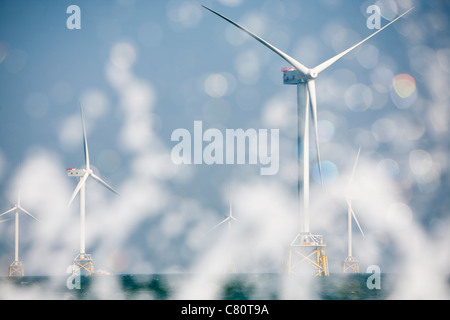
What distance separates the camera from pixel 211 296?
533 feet

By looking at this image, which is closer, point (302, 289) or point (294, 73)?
point (294, 73)

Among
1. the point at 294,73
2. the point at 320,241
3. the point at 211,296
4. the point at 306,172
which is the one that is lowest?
the point at 211,296

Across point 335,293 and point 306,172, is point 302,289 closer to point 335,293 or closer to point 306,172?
point 335,293

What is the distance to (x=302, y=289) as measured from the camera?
556 feet

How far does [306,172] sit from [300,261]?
21169mm

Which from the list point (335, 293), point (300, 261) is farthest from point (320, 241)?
point (335, 293)

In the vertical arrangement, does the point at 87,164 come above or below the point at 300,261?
above
